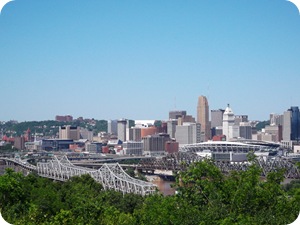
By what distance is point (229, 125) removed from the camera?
33.1 meters

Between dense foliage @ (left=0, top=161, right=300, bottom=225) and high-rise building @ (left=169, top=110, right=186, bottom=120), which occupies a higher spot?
high-rise building @ (left=169, top=110, right=186, bottom=120)

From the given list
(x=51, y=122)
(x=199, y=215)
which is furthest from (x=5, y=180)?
(x=51, y=122)

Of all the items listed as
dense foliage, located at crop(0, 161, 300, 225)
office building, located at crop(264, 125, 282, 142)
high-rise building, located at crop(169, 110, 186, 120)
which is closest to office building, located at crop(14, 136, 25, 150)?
high-rise building, located at crop(169, 110, 186, 120)

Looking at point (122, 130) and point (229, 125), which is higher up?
point (229, 125)

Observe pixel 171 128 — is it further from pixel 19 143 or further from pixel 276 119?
pixel 19 143

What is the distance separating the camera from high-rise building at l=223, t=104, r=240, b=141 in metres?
32.9

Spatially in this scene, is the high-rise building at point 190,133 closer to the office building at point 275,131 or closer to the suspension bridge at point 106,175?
the office building at point 275,131

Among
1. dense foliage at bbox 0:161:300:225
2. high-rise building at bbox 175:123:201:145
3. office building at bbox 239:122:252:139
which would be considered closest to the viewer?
dense foliage at bbox 0:161:300:225

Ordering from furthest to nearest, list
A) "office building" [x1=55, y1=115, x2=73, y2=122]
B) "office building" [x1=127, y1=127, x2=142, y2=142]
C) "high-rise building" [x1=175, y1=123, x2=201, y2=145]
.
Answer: "office building" [x1=55, y1=115, x2=73, y2=122]
"office building" [x1=127, y1=127, x2=142, y2=142]
"high-rise building" [x1=175, y1=123, x2=201, y2=145]

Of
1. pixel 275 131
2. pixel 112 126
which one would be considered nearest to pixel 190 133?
pixel 275 131

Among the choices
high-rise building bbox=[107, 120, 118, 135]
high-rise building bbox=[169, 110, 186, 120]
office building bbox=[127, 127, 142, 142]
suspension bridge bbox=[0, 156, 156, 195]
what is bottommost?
suspension bridge bbox=[0, 156, 156, 195]

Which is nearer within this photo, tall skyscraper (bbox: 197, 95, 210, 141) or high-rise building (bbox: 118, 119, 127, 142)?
tall skyscraper (bbox: 197, 95, 210, 141)

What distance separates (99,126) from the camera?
45.1 metres

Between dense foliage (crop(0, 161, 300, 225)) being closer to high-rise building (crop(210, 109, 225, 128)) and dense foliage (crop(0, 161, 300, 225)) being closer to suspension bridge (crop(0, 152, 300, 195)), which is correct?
suspension bridge (crop(0, 152, 300, 195))
